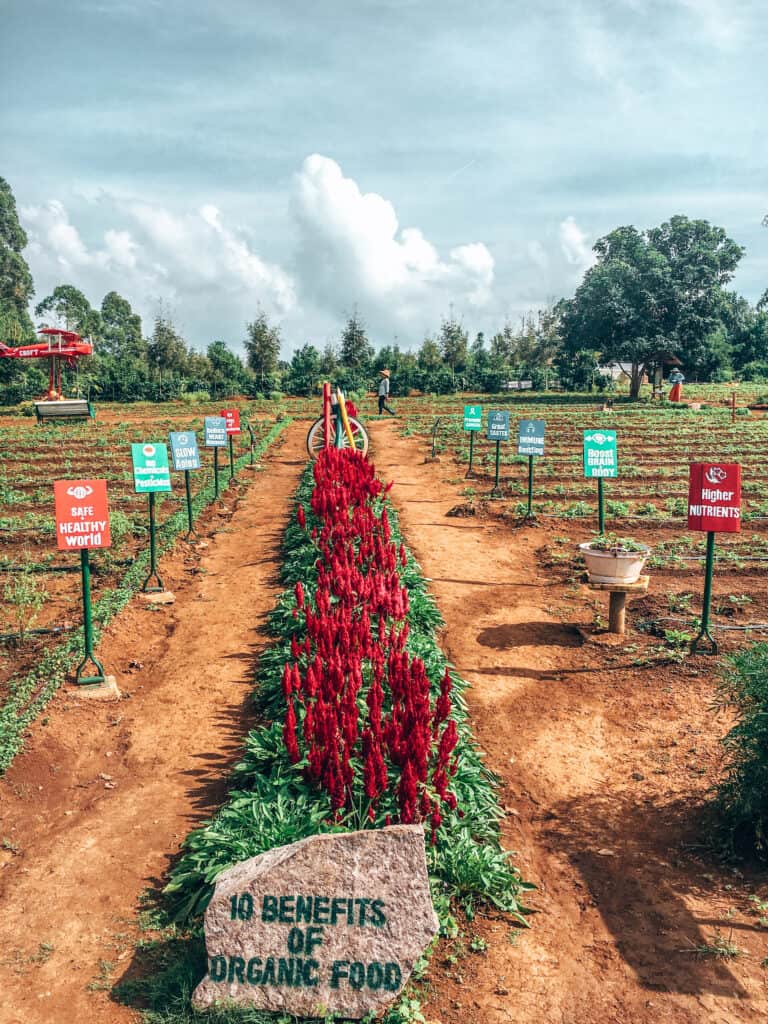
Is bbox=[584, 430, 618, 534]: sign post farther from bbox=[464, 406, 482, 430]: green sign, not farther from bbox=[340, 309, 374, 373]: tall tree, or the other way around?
bbox=[340, 309, 374, 373]: tall tree

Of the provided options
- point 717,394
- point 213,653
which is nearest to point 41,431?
point 213,653

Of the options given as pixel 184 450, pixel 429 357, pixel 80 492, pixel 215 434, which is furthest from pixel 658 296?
pixel 80 492

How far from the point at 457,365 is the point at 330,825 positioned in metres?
51.1

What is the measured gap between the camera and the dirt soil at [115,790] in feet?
12.9

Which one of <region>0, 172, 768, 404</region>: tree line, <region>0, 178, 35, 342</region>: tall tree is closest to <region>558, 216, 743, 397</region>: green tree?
<region>0, 172, 768, 404</region>: tree line

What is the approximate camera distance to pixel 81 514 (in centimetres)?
682

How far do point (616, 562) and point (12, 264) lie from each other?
215 feet

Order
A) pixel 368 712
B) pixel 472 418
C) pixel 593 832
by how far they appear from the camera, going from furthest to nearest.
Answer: pixel 472 418 → pixel 368 712 → pixel 593 832

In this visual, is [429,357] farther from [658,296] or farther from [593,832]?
[593,832]

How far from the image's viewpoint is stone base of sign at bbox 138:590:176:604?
9227mm

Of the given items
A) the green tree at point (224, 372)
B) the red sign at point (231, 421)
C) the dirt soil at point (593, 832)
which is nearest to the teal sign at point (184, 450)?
the dirt soil at point (593, 832)

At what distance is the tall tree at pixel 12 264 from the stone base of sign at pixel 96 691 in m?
61.2

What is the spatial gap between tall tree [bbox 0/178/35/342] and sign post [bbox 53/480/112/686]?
60.8 meters

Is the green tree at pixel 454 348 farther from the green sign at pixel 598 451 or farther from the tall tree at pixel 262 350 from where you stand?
the green sign at pixel 598 451
